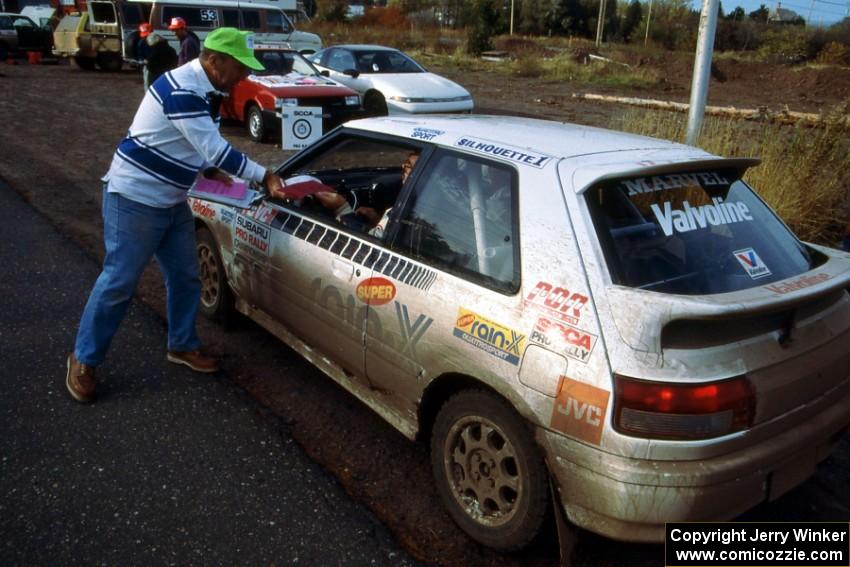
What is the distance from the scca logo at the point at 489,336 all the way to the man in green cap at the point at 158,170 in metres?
1.41

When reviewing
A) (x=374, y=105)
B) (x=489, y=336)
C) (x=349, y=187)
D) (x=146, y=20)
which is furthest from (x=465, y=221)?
(x=146, y=20)

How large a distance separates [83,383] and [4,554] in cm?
122

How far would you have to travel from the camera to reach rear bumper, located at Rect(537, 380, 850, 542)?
2189 mm

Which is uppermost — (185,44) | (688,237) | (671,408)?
(185,44)

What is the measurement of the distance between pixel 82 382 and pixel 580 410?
2.72m

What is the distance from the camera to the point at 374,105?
42.1ft

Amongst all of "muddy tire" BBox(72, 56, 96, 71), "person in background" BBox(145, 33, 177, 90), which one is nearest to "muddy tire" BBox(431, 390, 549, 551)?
"person in background" BBox(145, 33, 177, 90)

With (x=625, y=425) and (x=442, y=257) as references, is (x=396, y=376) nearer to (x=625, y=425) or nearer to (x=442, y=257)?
→ (x=442, y=257)

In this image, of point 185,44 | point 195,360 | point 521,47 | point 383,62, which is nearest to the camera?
point 195,360

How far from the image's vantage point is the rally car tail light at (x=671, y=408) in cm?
216

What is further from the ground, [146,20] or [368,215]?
[146,20]

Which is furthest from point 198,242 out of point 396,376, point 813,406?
point 813,406

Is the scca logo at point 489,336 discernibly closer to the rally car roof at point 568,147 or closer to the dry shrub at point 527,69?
the rally car roof at point 568,147

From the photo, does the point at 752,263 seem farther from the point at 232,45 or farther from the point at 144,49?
the point at 144,49
